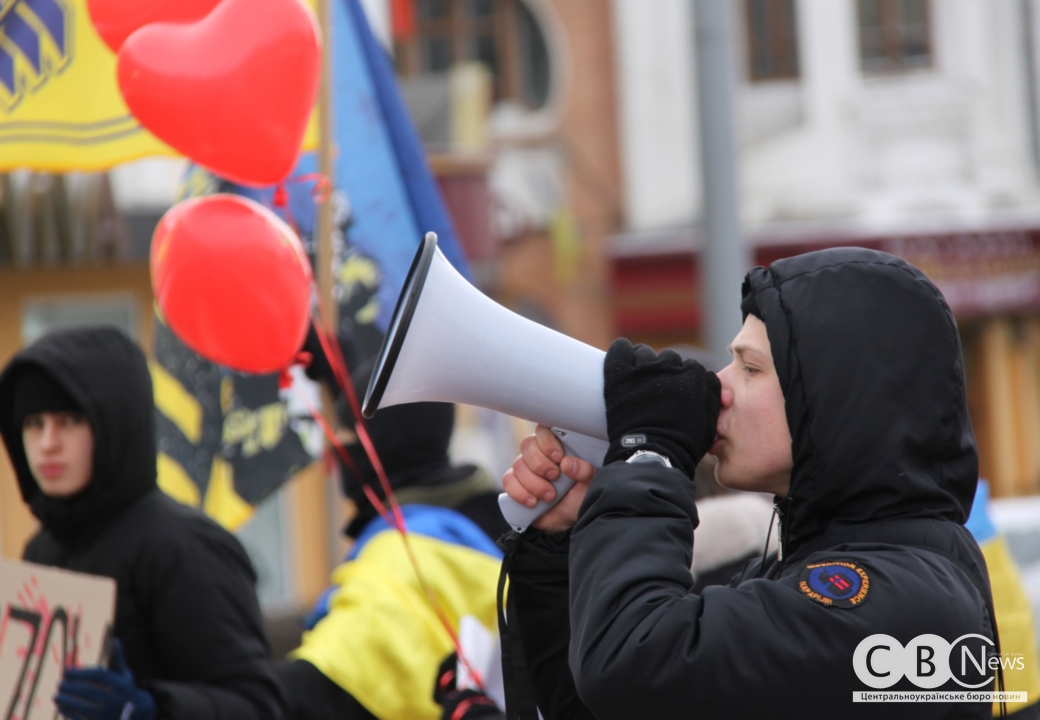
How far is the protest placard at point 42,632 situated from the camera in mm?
2342

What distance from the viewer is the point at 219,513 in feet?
14.4

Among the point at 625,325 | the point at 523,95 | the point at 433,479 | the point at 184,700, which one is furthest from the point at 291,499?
the point at 184,700

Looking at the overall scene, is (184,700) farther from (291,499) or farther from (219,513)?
(291,499)

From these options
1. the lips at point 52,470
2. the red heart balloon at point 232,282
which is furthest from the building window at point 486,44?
the lips at point 52,470

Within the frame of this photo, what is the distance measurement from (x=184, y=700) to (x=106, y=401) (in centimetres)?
69

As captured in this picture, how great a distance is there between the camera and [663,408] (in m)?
1.60

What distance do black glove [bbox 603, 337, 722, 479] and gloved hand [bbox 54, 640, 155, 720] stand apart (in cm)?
121

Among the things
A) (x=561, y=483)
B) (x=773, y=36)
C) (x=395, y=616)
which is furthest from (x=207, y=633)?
(x=773, y=36)

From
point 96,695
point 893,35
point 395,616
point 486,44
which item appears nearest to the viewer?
point 96,695

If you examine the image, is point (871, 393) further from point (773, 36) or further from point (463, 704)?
point (773, 36)

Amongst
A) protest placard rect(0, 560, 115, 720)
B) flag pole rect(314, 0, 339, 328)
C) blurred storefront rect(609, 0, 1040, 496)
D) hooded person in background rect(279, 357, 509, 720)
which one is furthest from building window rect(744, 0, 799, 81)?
protest placard rect(0, 560, 115, 720)

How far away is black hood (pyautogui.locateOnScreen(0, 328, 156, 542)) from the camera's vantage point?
2674mm

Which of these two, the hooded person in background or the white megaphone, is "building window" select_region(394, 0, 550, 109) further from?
the white megaphone

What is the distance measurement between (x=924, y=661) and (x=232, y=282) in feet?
6.07
